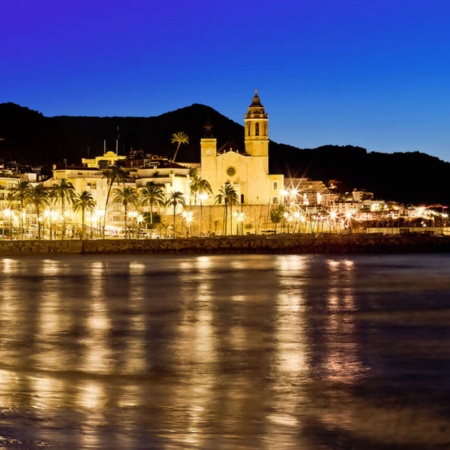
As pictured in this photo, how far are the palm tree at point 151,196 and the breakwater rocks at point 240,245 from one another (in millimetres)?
10209

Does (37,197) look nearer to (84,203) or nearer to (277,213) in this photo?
(84,203)

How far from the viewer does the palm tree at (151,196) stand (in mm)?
90000

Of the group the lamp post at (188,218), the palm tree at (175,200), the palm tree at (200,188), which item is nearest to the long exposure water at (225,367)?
the palm tree at (175,200)

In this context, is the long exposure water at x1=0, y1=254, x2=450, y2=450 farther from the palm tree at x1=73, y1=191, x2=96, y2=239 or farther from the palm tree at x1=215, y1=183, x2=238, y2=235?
the palm tree at x1=215, y1=183, x2=238, y2=235

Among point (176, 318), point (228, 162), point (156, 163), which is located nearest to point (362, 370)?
point (176, 318)

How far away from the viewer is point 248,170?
9650 cm

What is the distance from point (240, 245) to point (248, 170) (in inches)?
686

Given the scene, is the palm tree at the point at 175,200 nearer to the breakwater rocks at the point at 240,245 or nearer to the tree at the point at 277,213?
the breakwater rocks at the point at 240,245

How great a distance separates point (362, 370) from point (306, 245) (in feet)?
205

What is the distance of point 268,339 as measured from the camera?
83.0 feet

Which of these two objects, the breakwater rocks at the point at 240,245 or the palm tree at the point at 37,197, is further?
the palm tree at the point at 37,197

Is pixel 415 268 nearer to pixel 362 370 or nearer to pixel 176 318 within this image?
pixel 176 318

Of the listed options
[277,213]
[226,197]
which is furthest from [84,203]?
[277,213]

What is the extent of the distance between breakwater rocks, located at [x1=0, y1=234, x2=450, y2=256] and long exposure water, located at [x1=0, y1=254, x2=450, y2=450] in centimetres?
3321
